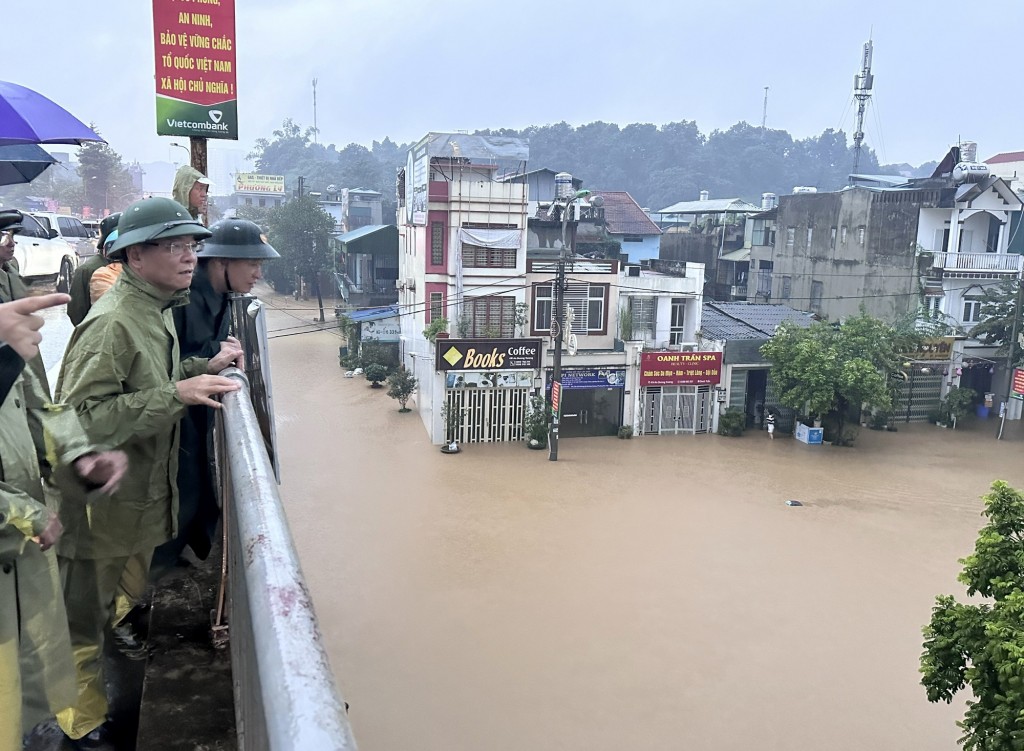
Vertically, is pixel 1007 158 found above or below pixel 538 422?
above

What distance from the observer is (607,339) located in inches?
881

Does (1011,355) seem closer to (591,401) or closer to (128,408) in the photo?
(591,401)

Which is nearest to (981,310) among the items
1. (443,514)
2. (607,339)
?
(607,339)

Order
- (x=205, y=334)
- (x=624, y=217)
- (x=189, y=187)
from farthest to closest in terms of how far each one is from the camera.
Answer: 1. (x=624, y=217)
2. (x=189, y=187)
3. (x=205, y=334)

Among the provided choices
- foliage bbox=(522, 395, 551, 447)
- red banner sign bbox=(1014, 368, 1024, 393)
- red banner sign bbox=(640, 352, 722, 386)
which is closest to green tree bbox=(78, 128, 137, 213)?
foliage bbox=(522, 395, 551, 447)

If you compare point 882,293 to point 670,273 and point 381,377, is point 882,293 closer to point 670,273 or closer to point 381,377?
point 670,273

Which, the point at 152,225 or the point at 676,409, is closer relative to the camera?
the point at 152,225

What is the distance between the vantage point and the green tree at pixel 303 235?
43375mm

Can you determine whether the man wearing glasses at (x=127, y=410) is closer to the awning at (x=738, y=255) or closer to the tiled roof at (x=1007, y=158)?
the awning at (x=738, y=255)

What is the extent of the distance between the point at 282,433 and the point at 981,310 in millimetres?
20822

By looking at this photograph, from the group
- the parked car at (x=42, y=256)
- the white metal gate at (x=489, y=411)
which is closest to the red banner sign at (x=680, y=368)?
the white metal gate at (x=489, y=411)

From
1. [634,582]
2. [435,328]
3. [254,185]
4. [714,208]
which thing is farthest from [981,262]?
[254,185]

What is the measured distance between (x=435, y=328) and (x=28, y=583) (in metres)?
19.2

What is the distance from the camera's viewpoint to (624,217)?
119ft
